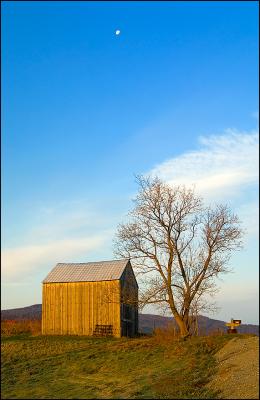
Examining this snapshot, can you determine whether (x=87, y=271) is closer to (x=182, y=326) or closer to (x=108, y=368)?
(x=182, y=326)

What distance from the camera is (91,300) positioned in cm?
4569

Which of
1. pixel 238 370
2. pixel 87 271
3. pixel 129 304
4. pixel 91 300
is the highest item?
pixel 87 271

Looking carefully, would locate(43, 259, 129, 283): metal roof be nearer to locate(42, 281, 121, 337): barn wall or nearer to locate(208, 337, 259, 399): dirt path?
locate(42, 281, 121, 337): barn wall


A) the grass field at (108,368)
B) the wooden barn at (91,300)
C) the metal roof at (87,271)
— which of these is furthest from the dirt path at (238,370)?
the metal roof at (87,271)

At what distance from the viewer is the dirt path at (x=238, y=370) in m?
21.3

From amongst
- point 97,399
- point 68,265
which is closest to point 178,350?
point 97,399

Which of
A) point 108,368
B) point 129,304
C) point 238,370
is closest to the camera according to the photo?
point 238,370

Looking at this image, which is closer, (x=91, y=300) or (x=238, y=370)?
(x=238, y=370)

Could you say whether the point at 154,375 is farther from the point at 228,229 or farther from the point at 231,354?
the point at 228,229

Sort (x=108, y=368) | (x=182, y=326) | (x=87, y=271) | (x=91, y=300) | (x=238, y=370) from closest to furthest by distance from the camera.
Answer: (x=238, y=370), (x=108, y=368), (x=182, y=326), (x=91, y=300), (x=87, y=271)

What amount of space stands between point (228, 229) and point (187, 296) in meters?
6.92

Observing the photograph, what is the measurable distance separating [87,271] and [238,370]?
2497cm

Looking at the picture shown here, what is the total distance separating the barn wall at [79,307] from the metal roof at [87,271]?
514 mm

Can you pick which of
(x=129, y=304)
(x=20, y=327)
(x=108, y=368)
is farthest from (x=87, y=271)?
(x=108, y=368)
